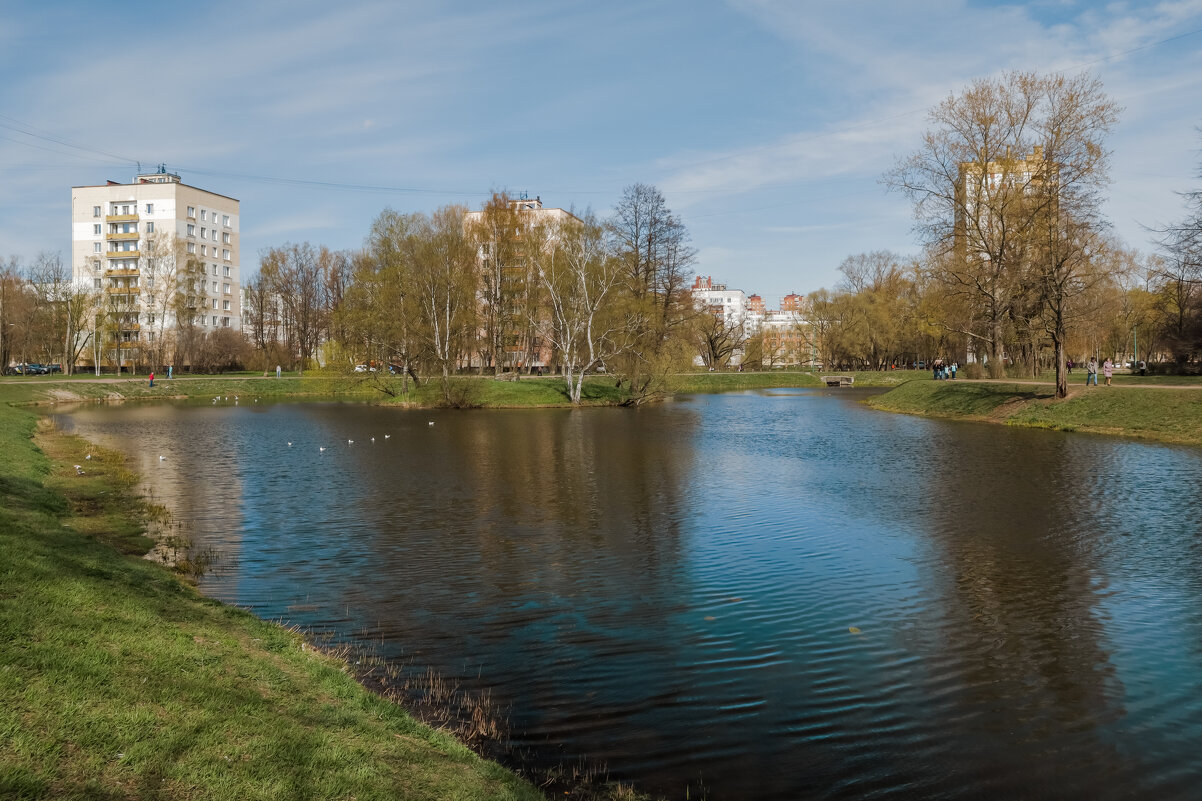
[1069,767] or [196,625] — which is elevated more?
[196,625]

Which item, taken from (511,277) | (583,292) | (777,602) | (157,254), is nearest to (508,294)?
(511,277)

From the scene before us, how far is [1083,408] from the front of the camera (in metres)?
41.0

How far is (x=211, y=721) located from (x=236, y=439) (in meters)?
32.5

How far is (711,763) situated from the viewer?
7.36 m

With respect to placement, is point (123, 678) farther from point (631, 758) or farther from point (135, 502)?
point (135, 502)

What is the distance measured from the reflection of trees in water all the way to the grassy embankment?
5.22 meters

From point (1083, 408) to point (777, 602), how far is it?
1422 inches

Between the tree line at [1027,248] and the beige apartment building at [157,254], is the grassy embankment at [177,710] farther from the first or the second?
the beige apartment building at [157,254]

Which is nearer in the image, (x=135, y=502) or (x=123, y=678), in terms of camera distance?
(x=123, y=678)

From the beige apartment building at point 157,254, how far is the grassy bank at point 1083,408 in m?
77.7

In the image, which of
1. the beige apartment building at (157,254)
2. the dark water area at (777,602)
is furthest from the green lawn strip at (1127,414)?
the beige apartment building at (157,254)

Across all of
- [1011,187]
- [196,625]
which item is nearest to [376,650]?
[196,625]

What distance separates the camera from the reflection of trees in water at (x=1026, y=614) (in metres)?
7.99

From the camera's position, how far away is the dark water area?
7605 mm
